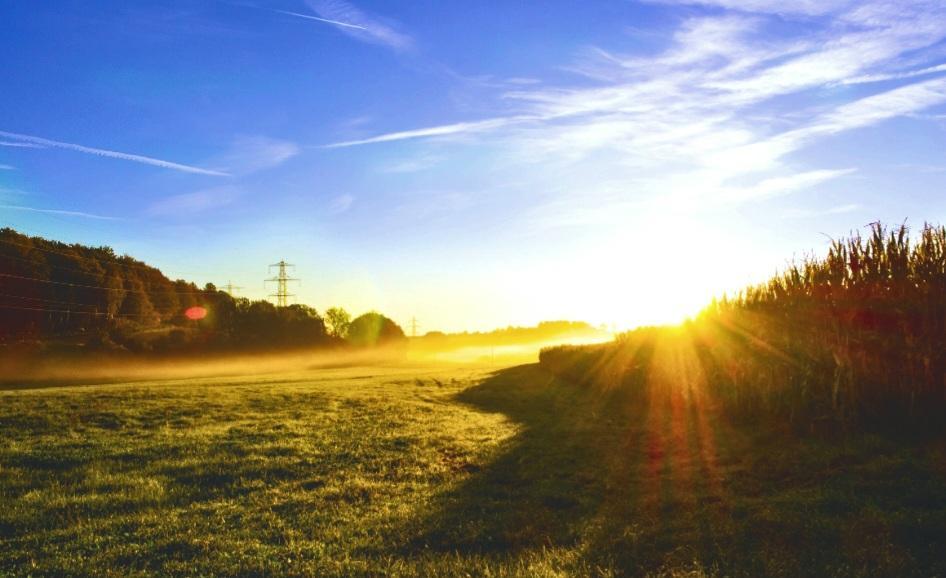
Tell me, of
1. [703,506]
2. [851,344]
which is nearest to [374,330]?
[851,344]

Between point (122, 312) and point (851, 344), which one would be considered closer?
point (851, 344)

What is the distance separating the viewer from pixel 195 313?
310 feet

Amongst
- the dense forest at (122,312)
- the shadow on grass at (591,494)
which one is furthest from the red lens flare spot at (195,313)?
the shadow on grass at (591,494)

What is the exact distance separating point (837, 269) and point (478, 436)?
11.1 meters

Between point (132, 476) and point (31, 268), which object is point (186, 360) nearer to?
point (31, 268)

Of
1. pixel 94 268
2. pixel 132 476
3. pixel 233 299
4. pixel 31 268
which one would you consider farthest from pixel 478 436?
pixel 233 299

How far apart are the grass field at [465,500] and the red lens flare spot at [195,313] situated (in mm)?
78881

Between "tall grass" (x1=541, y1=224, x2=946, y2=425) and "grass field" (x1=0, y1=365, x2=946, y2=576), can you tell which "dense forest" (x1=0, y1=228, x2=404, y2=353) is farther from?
"tall grass" (x1=541, y1=224, x2=946, y2=425)

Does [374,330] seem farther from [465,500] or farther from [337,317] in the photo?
[465,500]

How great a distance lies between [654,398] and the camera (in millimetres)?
22516

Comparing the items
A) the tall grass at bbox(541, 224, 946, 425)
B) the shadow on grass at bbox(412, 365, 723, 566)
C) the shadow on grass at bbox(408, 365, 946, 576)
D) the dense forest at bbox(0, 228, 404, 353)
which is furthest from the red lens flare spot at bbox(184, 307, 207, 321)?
the tall grass at bbox(541, 224, 946, 425)

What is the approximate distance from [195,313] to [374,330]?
2853 cm

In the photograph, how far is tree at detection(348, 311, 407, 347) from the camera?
99.1 metres

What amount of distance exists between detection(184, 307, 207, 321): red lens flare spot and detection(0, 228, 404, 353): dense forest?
0.15m
